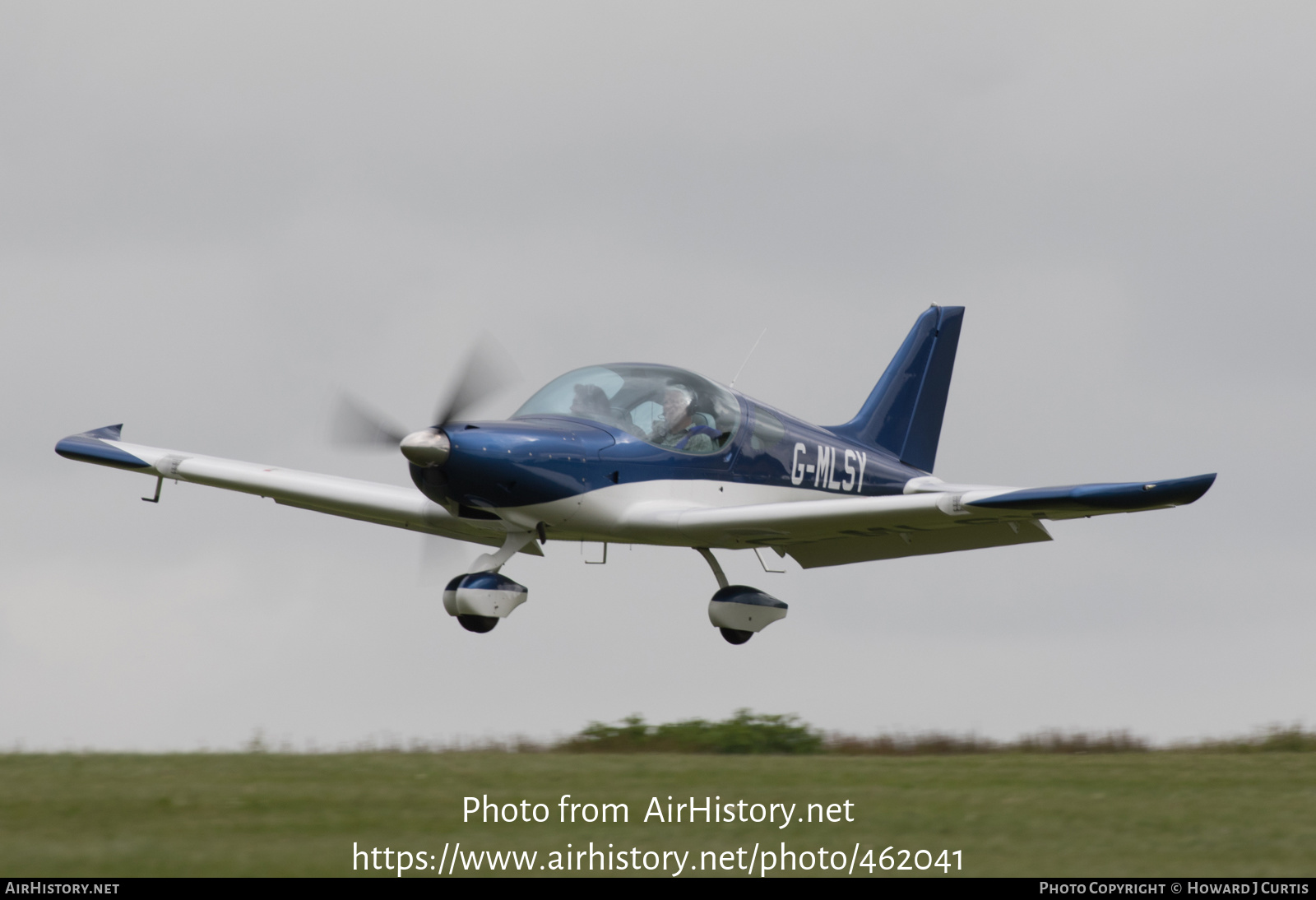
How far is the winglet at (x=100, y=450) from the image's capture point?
1761cm

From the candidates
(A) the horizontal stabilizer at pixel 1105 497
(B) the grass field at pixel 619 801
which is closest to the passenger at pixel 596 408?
(A) the horizontal stabilizer at pixel 1105 497

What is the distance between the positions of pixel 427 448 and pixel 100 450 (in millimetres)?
7274

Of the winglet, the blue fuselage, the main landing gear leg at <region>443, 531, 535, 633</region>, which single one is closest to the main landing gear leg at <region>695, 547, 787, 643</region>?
the blue fuselage

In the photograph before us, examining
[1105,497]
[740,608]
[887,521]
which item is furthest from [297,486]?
[1105,497]

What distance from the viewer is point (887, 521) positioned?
45.4 ft

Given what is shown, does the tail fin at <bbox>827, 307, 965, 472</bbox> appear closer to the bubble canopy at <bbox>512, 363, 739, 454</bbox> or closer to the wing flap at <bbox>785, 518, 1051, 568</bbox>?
the wing flap at <bbox>785, 518, 1051, 568</bbox>

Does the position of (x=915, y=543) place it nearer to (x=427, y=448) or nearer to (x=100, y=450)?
(x=427, y=448)

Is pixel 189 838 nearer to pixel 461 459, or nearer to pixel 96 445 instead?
pixel 461 459

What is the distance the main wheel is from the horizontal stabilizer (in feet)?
14.1

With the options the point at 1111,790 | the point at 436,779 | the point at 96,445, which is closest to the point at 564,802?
the point at 436,779

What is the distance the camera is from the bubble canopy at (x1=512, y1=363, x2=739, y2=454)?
1405cm

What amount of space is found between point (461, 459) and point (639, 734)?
11.0 ft

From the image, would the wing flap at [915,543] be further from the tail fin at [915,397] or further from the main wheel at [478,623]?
the main wheel at [478,623]

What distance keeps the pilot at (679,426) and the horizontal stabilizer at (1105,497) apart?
281 cm
